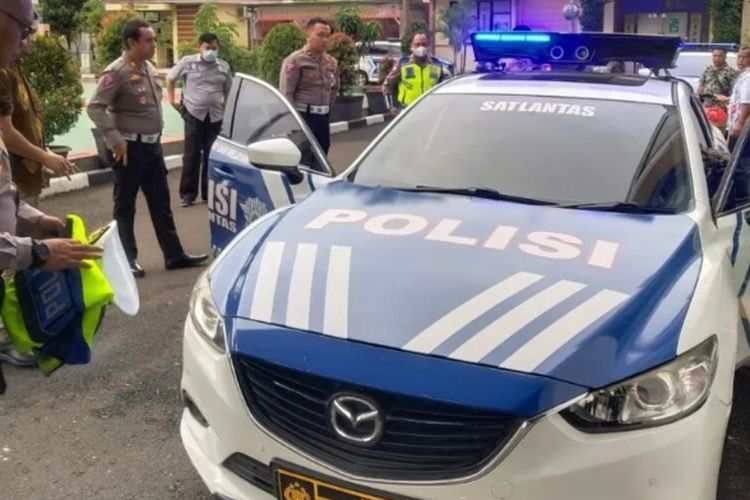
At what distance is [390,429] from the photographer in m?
2.27

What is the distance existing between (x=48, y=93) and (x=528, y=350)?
763cm

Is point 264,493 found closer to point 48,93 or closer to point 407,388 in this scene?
point 407,388

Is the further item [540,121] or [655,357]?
[540,121]

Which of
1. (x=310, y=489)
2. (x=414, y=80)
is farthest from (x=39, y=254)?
(x=414, y=80)

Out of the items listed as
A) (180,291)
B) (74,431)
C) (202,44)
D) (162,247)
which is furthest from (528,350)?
(202,44)

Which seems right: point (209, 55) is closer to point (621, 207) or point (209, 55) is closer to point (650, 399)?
point (621, 207)

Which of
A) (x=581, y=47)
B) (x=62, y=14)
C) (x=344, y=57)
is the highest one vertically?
(x=62, y=14)

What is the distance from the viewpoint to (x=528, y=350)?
2.28m

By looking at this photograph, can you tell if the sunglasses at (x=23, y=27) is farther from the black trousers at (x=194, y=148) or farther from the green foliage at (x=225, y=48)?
the green foliage at (x=225, y=48)

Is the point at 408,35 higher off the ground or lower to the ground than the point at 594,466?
higher

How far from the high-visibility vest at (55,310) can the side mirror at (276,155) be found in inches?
46.0

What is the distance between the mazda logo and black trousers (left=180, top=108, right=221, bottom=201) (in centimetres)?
607

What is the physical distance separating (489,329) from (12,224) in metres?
1.47

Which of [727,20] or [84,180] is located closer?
[84,180]
